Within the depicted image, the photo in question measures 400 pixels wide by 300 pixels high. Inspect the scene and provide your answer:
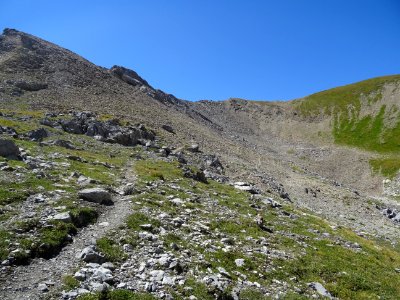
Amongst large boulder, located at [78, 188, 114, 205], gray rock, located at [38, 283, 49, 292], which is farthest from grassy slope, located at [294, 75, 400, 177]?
gray rock, located at [38, 283, 49, 292]

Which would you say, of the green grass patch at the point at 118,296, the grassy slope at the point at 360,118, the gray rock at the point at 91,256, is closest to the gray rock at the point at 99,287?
the green grass patch at the point at 118,296

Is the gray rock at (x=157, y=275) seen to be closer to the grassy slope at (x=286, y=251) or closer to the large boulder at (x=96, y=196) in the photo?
the grassy slope at (x=286, y=251)

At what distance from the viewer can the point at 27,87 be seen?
71.4 metres

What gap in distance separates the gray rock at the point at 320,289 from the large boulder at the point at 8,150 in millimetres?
24288

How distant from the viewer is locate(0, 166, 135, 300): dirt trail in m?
11.9

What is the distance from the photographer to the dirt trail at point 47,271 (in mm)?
11883

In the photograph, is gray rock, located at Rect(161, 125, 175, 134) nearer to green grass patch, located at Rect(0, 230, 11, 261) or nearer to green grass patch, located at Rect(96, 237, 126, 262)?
green grass patch, located at Rect(96, 237, 126, 262)

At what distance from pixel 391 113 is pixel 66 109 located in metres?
124

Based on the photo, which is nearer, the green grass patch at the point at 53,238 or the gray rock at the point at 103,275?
the gray rock at the point at 103,275

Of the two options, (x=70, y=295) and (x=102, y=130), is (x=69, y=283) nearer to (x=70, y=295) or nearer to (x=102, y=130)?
(x=70, y=295)

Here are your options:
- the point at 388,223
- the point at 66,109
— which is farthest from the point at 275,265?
the point at 66,109

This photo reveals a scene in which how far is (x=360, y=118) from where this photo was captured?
14538cm

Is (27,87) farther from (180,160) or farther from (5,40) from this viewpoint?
(180,160)

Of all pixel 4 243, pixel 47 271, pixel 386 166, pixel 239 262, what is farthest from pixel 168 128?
pixel 386 166
